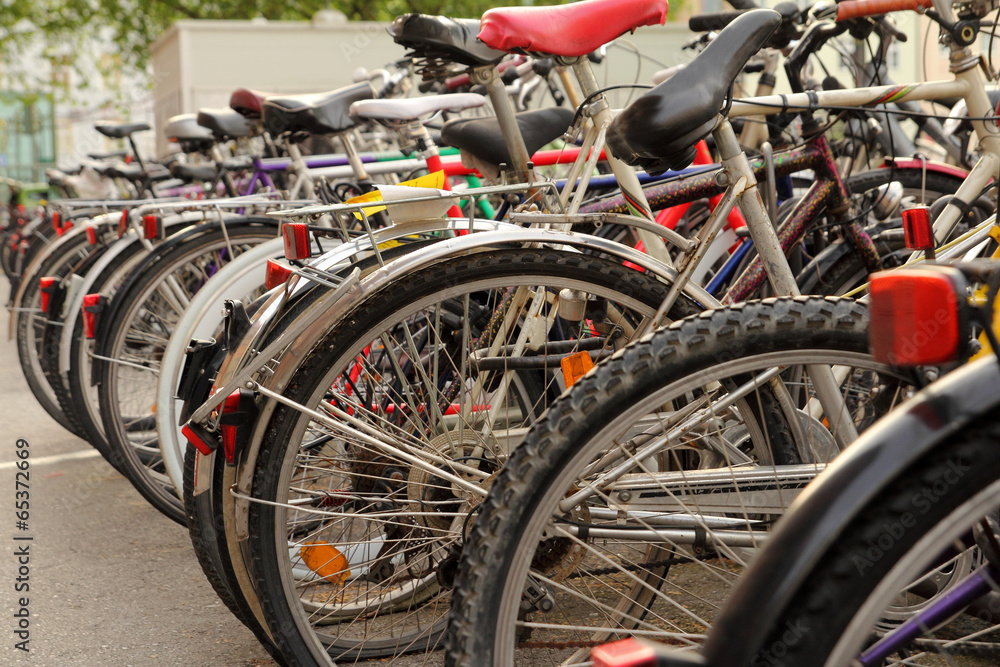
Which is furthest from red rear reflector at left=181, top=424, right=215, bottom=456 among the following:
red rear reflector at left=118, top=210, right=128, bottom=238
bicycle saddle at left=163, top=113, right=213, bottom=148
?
bicycle saddle at left=163, top=113, right=213, bottom=148

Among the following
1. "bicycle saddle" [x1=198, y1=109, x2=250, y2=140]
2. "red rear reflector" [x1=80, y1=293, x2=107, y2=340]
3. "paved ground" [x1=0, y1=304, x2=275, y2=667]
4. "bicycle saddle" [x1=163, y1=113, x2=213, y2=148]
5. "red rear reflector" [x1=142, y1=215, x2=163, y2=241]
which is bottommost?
"paved ground" [x1=0, y1=304, x2=275, y2=667]

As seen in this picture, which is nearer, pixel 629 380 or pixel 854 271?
pixel 629 380

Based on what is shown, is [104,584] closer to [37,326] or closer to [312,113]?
[312,113]

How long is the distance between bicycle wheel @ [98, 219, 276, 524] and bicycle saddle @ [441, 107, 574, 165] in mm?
1025

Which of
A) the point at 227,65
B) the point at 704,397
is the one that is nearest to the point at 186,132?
the point at 704,397

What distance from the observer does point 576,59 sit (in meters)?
2.48

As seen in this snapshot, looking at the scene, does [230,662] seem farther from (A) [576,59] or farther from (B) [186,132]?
(B) [186,132]

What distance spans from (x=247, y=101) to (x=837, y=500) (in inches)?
142

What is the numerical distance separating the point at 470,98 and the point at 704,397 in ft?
7.25

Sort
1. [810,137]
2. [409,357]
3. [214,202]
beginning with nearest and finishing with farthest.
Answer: [409,357]
[810,137]
[214,202]

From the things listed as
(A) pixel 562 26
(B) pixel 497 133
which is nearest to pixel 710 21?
(B) pixel 497 133

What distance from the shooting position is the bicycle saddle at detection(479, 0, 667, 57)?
2361 millimetres

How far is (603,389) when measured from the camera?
156 centimetres

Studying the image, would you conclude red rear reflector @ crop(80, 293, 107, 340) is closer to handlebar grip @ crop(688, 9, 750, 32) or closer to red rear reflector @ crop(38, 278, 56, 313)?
red rear reflector @ crop(38, 278, 56, 313)
